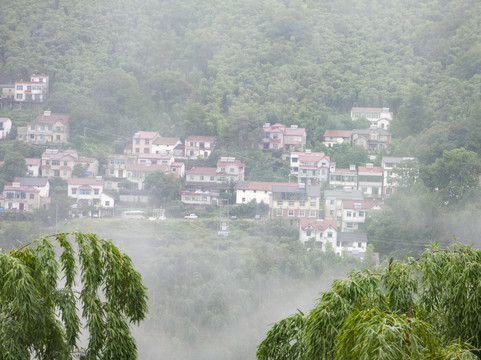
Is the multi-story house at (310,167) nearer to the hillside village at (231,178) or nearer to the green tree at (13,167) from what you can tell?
the hillside village at (231,178)

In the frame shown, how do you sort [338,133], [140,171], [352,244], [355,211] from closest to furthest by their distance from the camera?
1. [352,244]
2. [355,211]
3. [140,171]
4. [338,133]

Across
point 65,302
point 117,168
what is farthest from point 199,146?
point 65,302

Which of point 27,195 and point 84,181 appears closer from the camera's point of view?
point 27,195

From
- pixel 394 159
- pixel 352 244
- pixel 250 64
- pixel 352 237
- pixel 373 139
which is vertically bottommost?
pixel 352 244

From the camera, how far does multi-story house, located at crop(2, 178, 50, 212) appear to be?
11.0 metres

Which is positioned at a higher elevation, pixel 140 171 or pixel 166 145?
pixel 166 145

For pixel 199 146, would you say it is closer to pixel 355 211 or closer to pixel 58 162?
pixel 58 162

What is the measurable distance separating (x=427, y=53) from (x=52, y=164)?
24.1 ft

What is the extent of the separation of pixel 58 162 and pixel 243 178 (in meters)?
3.14

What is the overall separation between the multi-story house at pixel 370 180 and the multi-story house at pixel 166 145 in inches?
126

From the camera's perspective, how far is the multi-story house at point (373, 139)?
11.8 meters

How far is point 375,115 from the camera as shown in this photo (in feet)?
41.0

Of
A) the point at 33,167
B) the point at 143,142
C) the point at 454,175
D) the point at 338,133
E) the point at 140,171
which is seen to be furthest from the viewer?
the point at 143,142

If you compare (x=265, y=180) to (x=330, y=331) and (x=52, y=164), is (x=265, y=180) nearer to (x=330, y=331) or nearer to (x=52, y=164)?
(x=52, y=164)
